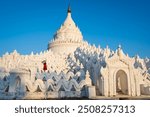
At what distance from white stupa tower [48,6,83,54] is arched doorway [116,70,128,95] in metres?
13.7

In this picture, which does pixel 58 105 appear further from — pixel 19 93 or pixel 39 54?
pixel 39 54

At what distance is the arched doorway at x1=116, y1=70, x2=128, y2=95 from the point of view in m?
18.8

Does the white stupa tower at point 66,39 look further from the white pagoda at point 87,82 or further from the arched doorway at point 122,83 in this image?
the arched doorway at point 122,83

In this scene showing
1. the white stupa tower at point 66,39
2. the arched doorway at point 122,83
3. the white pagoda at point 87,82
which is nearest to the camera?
the white pagoda at point 87,82

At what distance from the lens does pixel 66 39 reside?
34156mm

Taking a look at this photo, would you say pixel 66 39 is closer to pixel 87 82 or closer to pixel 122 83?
pixel 122 83

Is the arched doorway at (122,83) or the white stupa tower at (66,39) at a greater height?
the white stupa tower at (66,39)

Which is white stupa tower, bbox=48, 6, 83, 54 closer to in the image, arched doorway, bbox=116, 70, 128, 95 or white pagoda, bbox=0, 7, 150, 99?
white pagoda, bbox=0, 7, 150, 99

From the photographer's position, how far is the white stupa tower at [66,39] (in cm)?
3366

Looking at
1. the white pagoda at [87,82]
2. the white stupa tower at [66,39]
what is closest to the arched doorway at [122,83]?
the white pagoda at [87,82]

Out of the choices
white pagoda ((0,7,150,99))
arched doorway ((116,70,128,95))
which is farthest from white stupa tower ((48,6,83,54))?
arched doorway ((116,70,128,95))

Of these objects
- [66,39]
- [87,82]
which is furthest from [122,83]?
[66,39]

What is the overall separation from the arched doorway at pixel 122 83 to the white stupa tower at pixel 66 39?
13.7 meters

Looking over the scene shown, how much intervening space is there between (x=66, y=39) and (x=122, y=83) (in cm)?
1601
